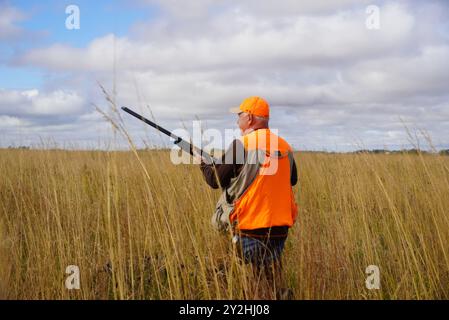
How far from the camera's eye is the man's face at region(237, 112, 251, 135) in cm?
329

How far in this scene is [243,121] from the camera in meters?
3.32

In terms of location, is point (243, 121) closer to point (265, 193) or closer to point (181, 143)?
point (181, 143)

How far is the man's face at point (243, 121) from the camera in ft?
10.8

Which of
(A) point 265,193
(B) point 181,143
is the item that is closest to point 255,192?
(A) point 265,193

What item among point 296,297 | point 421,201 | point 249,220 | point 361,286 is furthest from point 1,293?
point 421,201

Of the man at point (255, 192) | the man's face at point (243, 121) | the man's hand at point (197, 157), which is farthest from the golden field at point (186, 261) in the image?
the man's face at point (243, 121)

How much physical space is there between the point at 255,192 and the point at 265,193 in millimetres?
79

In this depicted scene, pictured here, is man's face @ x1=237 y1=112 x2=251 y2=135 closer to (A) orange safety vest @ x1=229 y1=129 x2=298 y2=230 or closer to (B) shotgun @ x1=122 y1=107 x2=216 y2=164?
(A) orange safety vest @ x1=229 y1=129 x2=298 y2=230

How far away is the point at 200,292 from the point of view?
Result: 9.63 feet

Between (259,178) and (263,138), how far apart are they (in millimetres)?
318

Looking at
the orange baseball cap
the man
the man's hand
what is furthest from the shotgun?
the orange baseball cap

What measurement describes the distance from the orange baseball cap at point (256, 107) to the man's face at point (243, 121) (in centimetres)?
4

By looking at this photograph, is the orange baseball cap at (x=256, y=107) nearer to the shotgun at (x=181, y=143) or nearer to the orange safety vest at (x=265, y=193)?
the orange safety vest at (x=265, y=193)

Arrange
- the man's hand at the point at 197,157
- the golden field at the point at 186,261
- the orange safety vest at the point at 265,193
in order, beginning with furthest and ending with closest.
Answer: the man's hand at the point at 197,157
the orange safety vest at the point at 265,193
the golden field at the point at 186,261
